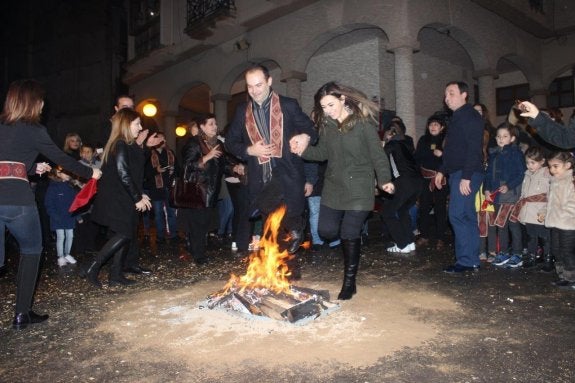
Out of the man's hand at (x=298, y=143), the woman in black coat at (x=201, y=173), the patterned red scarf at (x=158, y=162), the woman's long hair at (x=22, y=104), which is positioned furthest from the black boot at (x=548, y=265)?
→ the patterned red scarf at (x=158, y=162)

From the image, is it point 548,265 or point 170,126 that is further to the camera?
point 170,126

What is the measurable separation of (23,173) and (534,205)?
5852 mm

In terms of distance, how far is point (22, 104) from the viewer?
3.87 meters

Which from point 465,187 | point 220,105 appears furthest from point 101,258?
point 220,105

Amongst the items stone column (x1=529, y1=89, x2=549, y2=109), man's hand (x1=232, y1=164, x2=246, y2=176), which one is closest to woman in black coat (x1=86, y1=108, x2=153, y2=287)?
man's hand (x1=232, y1=164, x2=246, y2=176)

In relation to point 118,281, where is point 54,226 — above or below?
above

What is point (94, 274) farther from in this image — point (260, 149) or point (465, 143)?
point (465, 143)

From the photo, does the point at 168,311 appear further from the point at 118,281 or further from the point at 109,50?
the point at 109,50

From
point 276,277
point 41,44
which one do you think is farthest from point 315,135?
point 41,44

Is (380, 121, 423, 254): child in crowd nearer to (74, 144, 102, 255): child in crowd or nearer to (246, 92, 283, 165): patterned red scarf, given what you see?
(246, 92, 283, 165): patterned red scarf

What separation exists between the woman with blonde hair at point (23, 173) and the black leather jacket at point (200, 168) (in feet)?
8.86

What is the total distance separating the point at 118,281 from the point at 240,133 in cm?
236

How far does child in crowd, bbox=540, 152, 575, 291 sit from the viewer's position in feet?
16.3

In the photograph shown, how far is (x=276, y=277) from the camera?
4512mm
